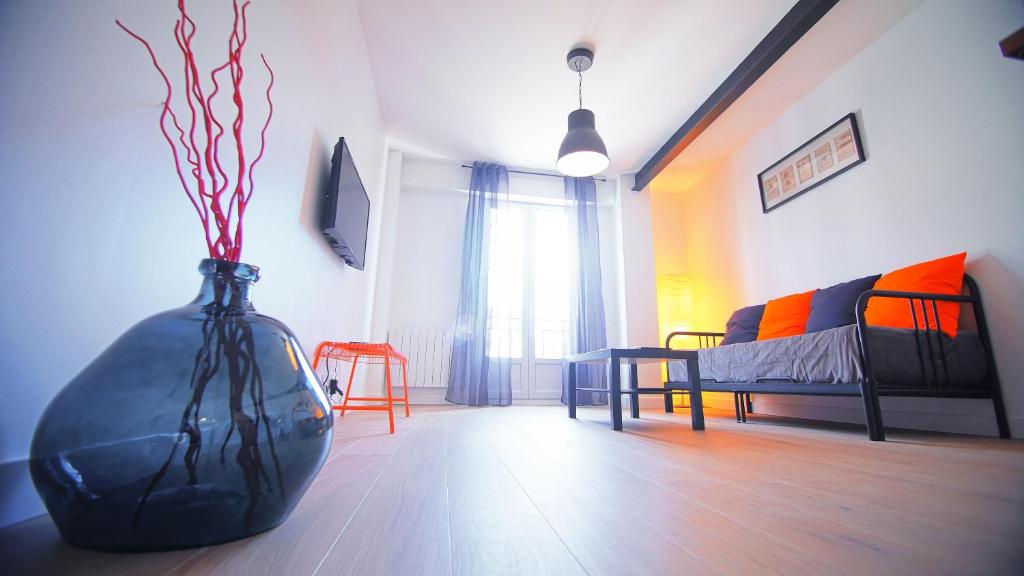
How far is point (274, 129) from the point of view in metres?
1.44

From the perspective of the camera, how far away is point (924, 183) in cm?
226

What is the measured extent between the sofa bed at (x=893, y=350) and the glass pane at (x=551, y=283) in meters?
2.05

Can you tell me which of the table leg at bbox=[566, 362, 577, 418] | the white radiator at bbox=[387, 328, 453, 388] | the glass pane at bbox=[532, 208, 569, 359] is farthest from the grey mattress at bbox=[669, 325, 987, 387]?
the white radiator at bbox=[387, 328, 453, 388]

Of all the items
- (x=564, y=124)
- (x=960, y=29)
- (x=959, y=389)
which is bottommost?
(x=959, y=389)

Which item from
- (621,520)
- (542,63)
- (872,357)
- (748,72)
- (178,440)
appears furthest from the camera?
(542,63)

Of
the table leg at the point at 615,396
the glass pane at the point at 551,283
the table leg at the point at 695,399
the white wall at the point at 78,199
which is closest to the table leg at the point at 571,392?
the table leg at the point at 615,396

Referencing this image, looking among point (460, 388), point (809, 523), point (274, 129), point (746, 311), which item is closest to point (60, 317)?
point (274, 129)

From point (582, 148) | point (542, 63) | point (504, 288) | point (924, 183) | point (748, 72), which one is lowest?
point (504, 288)

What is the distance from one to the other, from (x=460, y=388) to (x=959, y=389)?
3.26 metres

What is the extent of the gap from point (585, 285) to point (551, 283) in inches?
16.1

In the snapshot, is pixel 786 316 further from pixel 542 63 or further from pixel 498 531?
pixel 498 531

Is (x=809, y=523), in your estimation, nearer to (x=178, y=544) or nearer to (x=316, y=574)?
(x=316, y=574)

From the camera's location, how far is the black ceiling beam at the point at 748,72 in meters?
2.36

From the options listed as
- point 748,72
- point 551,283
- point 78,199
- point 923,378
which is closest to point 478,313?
point 551,283
